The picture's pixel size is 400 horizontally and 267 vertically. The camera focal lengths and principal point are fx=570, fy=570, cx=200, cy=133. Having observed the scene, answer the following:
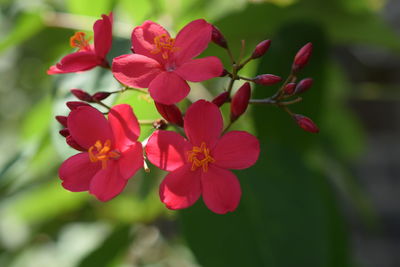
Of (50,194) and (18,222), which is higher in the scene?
(50,194)

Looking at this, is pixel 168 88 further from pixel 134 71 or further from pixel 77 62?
pixel 77 62

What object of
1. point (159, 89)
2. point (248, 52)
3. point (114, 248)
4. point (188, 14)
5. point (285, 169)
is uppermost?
point (159, 89)

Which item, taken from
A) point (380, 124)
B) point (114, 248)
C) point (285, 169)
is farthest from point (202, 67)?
point (380, 124)

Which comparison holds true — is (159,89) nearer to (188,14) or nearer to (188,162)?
(188,162)

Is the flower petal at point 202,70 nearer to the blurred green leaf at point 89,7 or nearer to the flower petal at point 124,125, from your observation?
the flower petal at point 124,125

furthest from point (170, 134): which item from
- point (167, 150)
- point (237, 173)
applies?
point (237, 173)

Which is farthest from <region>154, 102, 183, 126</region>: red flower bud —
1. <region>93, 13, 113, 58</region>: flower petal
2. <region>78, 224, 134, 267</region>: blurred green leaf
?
<region>78, 224, 134, 267</region>: blurred green leaf

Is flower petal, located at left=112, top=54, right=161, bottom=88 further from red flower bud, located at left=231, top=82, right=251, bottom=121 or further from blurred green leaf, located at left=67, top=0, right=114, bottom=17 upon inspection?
blurred green leaf, located at left=67, top=0, right=114, bottom=17

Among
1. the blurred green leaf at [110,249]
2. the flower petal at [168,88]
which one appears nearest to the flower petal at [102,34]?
the flower petal at [168,88]
